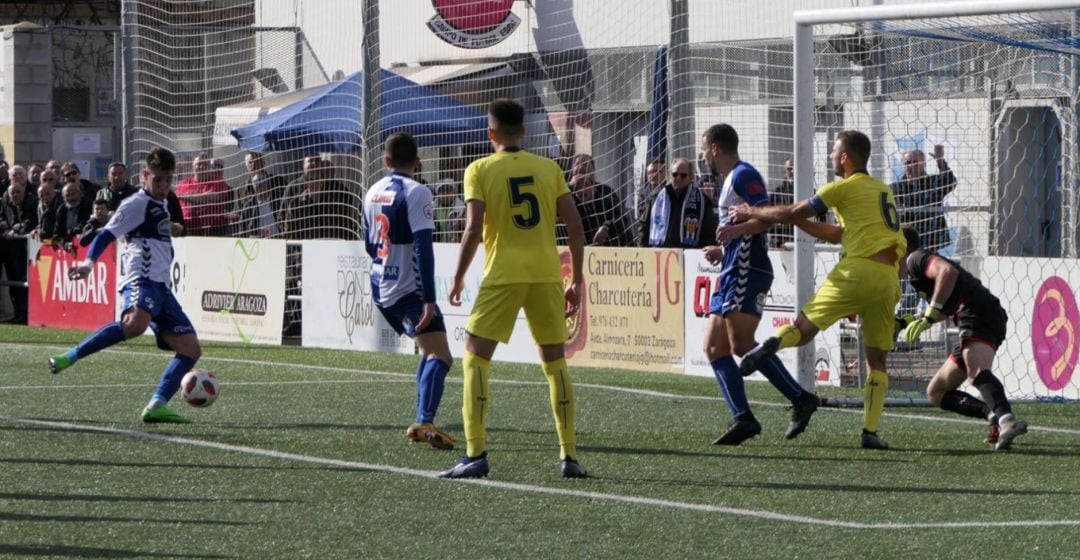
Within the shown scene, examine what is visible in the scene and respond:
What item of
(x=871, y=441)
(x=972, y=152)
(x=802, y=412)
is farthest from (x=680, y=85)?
(x=871, y=441)

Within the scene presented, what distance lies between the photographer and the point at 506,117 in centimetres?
895

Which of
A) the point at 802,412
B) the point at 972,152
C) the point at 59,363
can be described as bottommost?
the point at 802,412

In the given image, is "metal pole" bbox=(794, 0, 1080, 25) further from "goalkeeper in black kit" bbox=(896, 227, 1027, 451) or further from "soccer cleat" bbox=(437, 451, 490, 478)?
"soccer cleat" bbox=(437, 451, 490, 478)

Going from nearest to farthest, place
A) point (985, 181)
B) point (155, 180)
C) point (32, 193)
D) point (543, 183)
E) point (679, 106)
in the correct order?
point (543, 183), point (155, 180), point (985, 181), point (679, 106), point (32, 193)

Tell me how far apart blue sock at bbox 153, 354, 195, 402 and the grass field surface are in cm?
24

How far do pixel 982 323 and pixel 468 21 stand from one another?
39.1 ft

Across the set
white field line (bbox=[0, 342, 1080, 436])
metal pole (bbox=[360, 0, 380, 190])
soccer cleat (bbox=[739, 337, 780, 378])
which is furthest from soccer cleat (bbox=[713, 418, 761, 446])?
metal pole (bbox=[360, 0, 380, 190])

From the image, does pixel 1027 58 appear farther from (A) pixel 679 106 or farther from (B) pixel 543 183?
(B) pixel 543 183

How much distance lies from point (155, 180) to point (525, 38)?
8684 millimetres

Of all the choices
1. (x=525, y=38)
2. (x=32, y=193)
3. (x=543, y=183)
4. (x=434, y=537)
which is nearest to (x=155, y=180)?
(x=543, y=183)

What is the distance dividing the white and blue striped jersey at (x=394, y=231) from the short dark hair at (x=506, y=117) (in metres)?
1.34

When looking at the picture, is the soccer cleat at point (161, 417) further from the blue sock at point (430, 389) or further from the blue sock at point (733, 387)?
the blue sock at point (733, 387)

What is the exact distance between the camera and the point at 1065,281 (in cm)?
1336

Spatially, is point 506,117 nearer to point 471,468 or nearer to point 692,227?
point 471,468
